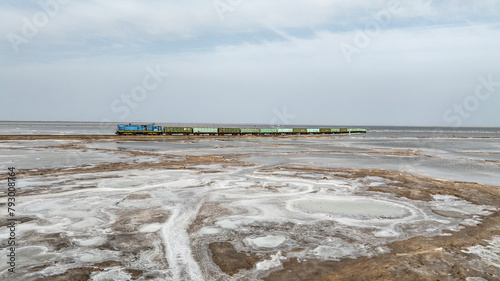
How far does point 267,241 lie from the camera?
26.7ft

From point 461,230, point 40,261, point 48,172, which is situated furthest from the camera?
point 48,172

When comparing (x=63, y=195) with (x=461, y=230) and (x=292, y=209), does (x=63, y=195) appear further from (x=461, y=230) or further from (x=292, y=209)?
(x=461, y=230)

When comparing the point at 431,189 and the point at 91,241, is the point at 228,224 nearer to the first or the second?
the point at 91,241

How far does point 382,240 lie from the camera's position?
825 centimetres

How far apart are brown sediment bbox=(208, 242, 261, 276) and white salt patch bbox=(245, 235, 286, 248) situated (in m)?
0.59

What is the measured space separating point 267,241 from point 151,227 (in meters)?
A: 3.63

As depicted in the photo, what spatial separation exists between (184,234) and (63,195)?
768 cm

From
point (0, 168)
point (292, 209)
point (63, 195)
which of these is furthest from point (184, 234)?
point (0, 168)

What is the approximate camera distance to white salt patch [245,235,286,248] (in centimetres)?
787

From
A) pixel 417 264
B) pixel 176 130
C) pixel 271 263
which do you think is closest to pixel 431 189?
pixel 417 264

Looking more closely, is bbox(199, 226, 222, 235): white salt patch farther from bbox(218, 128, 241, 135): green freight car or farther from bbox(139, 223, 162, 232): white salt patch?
bbox(218, 128, 241, 135): green freight car

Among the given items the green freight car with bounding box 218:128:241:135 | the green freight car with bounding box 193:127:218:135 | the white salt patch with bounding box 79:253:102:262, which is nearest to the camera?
the white salt patch with bounding box 79:253:102:262

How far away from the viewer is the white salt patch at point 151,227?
8867mm

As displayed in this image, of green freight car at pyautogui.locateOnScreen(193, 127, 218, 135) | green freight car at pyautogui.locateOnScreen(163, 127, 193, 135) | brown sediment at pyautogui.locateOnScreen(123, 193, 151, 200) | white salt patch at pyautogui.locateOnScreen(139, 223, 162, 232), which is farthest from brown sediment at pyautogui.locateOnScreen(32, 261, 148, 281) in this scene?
green freight car at pyautogui.locateOnScreen(193, 127, 218, 135)
